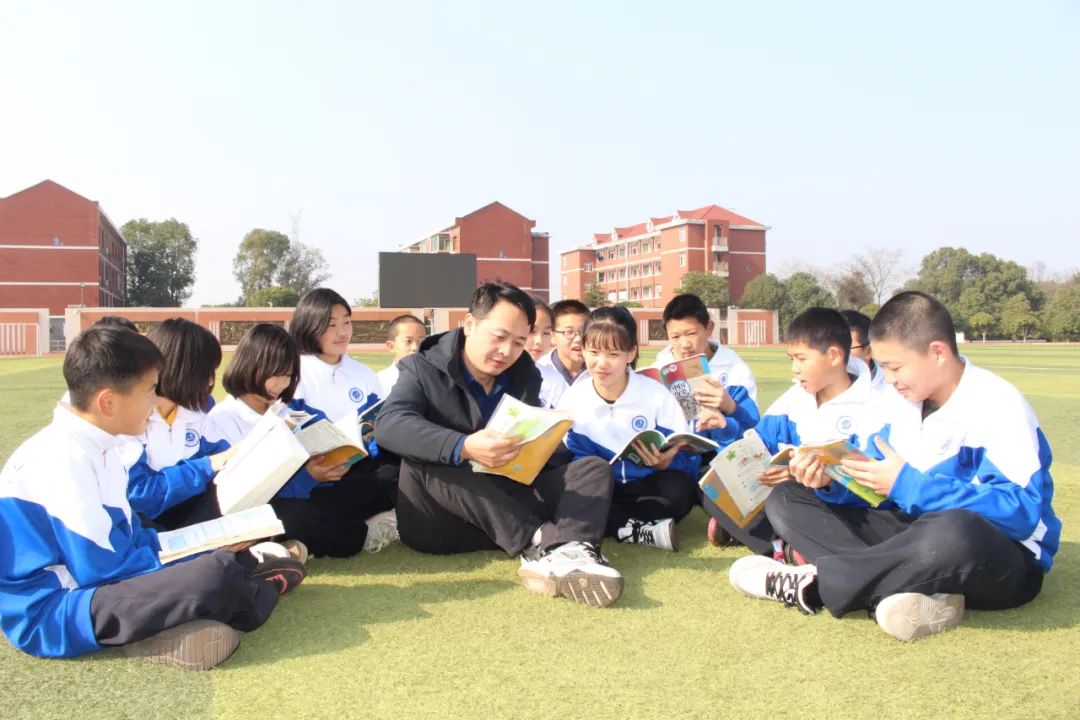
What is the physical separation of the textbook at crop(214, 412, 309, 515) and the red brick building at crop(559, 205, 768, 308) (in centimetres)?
5230

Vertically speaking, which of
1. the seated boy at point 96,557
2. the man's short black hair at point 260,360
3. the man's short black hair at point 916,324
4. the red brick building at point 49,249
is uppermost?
the red brick building at point 49,249

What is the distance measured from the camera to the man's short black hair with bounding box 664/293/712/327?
14.2 ft

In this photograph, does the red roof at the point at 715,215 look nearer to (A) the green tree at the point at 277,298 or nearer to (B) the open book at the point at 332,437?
(A) the green tree at the point at 277,298

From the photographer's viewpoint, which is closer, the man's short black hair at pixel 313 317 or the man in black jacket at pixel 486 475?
the man in black jacket at pixel 486 475

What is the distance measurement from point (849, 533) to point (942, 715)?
0.93 meters

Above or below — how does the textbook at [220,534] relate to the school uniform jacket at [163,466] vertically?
below

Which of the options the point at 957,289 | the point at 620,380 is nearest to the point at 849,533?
the point at 620,380

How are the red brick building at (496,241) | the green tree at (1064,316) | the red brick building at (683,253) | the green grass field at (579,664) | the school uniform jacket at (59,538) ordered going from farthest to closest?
the red brick building at (683,253) → the red brick building at (496,241) → the green tree at (1064,316) → the school uniform jacket at (59,538) → the green grass field at (579,664)

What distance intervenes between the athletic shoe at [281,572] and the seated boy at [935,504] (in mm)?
1412

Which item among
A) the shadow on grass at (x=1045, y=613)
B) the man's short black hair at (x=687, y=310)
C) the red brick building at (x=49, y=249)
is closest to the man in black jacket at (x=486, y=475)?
the shadow on grass at (x=1045, y=613)

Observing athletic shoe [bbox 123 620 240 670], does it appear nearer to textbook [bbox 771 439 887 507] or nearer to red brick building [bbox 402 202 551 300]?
textbook [bbox 771 439 887 507]

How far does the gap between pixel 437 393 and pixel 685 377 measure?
4.13 ft

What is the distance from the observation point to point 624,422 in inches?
141

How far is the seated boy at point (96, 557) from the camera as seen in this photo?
6.76 feet
